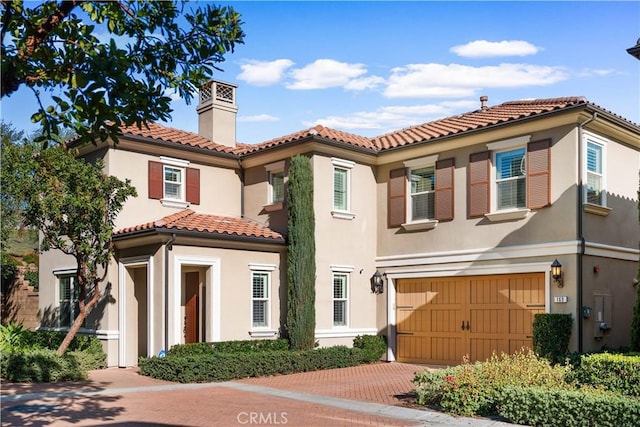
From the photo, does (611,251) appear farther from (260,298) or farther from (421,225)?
(260,298)

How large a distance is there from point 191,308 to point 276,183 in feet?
14.7

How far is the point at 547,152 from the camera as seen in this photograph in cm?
1531

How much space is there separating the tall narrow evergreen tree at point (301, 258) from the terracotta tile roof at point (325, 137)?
0.78 metres

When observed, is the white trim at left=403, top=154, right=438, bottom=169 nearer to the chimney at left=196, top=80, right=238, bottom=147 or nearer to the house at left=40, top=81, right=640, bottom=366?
the house at left=40, top=81, right=640, bottom=366

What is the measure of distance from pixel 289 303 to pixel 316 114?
5964 mm

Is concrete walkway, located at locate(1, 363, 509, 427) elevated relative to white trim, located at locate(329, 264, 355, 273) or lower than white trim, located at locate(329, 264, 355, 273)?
lower

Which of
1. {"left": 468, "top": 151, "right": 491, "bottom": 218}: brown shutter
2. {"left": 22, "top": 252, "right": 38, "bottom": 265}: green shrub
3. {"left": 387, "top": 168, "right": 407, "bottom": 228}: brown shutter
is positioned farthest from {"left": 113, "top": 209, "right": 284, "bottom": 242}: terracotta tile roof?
{"left": 22, "top": 252, "right": 38, "bottom": 265}: green shrub

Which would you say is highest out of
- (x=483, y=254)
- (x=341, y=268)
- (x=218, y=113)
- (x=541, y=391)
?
(x=218, y=113)

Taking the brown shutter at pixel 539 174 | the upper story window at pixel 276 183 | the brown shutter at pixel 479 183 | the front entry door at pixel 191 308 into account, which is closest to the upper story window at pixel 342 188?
the upper story window at pixel 276 183

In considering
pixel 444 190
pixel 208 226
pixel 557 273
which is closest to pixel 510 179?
pixel 444 190

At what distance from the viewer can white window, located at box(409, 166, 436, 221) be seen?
17.9 meters

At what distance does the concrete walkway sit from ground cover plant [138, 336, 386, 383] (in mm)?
309

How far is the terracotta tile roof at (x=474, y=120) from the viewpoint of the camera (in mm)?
15737

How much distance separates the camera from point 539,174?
50.4 feet
